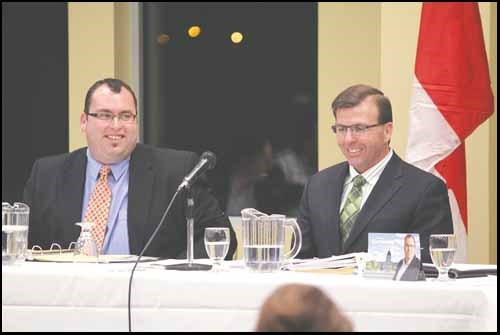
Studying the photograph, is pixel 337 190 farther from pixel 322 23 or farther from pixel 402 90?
pixel 322 23

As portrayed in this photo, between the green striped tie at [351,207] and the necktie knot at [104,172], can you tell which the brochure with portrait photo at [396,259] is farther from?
the necktie knot at [104,172]

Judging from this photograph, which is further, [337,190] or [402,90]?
[402,90]

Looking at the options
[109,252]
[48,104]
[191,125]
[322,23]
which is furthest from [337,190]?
[48,104]

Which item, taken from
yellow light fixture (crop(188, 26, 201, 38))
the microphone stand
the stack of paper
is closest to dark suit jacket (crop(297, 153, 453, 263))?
the stack of paper

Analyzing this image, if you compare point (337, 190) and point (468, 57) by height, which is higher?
point (468, 57)

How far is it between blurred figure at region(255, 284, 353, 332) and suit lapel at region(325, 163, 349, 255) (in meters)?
2.30

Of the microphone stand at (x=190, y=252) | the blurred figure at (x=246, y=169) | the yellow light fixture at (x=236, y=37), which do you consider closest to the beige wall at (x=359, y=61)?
the blurred figure at (x=246, y=169)

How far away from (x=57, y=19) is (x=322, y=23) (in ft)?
5.96

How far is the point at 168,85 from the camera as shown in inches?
267

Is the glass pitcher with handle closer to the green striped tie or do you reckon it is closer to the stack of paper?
the stack of paper

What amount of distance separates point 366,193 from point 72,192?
3.83ft

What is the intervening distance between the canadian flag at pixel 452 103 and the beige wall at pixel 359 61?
55 cm

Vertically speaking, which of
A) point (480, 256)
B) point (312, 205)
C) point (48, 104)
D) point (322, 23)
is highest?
point (322, 23)

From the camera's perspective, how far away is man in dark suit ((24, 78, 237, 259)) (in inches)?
162
